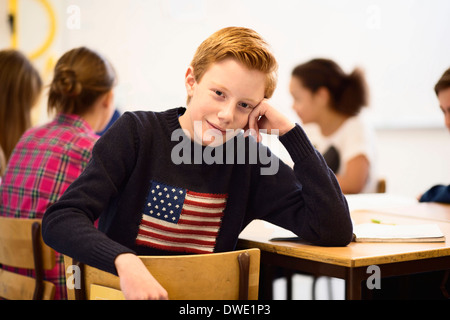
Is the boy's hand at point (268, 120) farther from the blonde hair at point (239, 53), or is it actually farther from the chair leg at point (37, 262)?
the chair leg at point (37, 262)

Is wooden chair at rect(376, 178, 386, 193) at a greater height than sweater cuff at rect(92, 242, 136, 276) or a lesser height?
lesser

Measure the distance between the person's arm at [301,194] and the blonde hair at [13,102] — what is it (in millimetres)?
1632

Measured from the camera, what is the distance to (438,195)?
246cm

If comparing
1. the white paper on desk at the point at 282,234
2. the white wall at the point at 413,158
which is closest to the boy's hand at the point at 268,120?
the white paper on desk at the point at 282,234

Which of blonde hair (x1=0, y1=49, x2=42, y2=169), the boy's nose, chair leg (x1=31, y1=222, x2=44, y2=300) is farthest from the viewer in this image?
blonde hair (x1=0, y1=49, x2=42, y2=169)

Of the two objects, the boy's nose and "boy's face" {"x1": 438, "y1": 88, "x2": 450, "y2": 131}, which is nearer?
the boy's nose

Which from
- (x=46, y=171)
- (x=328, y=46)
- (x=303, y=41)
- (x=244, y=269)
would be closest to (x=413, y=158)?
(x=328, y=46)

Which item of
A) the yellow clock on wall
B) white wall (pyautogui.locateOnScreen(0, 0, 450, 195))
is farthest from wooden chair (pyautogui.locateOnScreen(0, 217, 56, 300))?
the yellow clock on wall

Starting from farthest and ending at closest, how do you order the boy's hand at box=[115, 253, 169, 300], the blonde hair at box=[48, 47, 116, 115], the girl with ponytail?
1. the girl with ponytail
2. the blonde hair at box=[48, 47, 116, 115]
3. the boy's hand at box=[115, 253, 169, 300]

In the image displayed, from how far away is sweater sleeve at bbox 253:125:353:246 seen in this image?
1.43 m

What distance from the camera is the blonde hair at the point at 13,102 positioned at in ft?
9.07

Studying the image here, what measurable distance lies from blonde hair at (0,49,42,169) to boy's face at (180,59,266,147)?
5.30 feet

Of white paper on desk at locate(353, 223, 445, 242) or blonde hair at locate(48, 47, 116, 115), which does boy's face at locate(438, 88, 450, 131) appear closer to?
white paper on desk at locate(353, 223, 445, 242)

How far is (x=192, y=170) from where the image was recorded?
1452 mm
